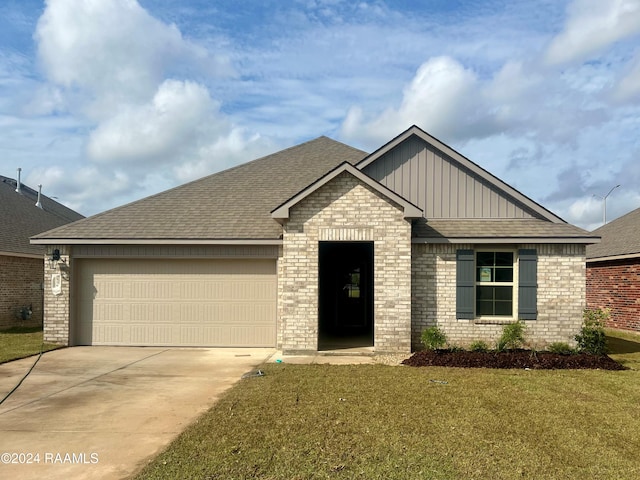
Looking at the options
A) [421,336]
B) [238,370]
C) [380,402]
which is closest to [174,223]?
[238,370]

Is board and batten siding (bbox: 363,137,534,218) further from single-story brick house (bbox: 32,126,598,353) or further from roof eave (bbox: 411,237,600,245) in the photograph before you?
roof eave (bbox: 411,237,600,245)

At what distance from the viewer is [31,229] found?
70.5 ft

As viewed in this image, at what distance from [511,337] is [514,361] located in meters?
0.78

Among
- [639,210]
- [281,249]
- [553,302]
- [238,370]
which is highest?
[639,210]

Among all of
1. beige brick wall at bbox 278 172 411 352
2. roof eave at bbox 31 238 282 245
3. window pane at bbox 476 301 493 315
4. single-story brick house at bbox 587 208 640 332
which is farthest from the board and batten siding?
single-story brick house at bbox 587 208 640 332

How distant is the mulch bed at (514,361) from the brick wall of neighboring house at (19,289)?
14.9 meters

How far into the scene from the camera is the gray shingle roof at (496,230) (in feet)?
39.2

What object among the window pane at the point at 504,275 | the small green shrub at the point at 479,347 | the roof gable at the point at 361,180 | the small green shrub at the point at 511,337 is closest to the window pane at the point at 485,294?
the window pane at the point at 504,275

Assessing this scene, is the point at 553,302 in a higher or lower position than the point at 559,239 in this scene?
lower

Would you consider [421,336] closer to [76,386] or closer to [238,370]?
[238,370]

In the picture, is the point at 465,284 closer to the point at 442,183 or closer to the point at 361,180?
the point at 442,183

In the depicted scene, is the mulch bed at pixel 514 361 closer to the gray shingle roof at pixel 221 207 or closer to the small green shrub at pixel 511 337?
the small green shrub at pixel 511 337

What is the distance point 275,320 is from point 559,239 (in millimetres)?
7291

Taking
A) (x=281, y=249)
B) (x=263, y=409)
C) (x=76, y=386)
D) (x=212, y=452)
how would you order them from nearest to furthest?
(x=212, y=452), (x=263, y=409), (x=76, y=386), (x=281, y=249)
